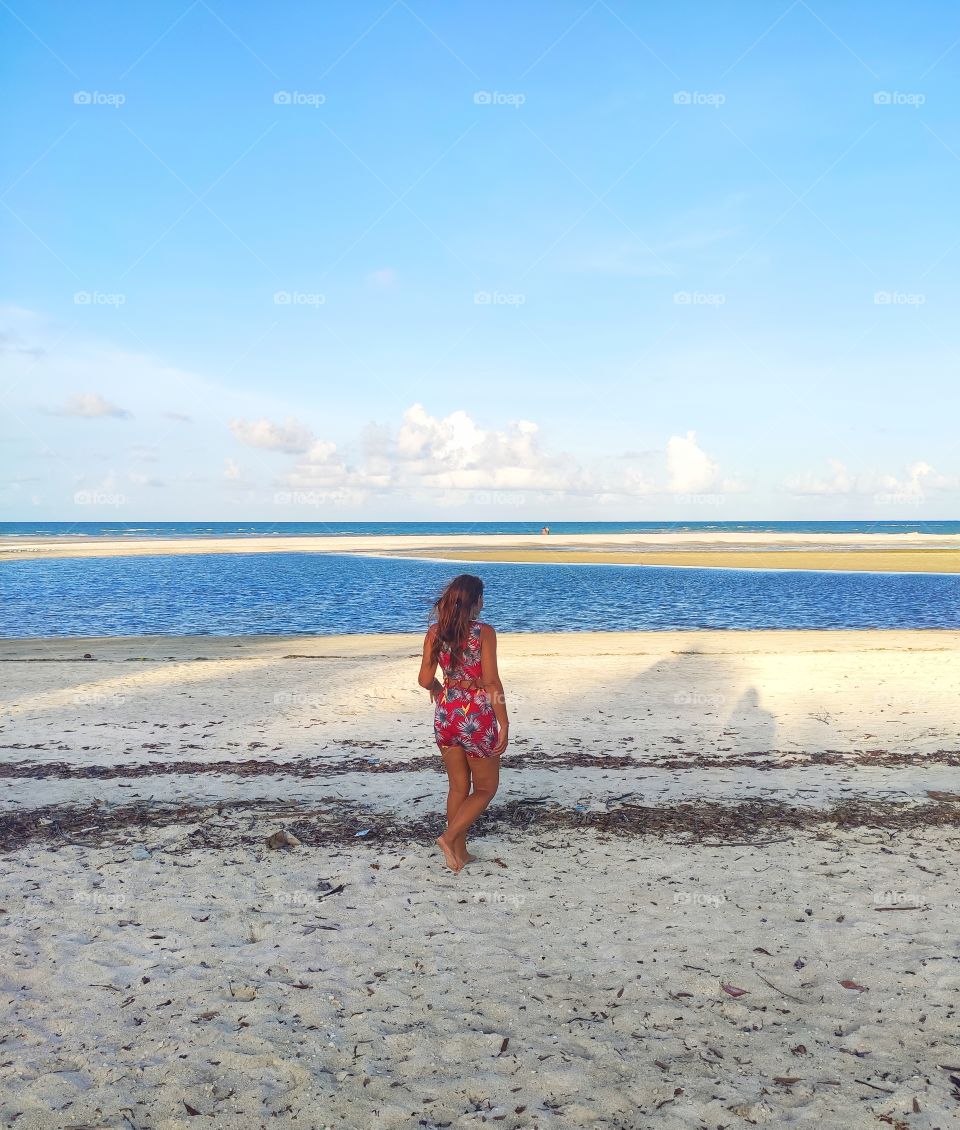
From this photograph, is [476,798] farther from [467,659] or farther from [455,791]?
[467,659]

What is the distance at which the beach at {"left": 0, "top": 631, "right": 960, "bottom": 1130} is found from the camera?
416cm

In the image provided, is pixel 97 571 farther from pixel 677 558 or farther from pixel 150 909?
pixel 150 909

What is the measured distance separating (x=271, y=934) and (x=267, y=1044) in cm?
125

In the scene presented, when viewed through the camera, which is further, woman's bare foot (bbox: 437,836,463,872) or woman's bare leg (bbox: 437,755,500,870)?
woman's bare foot (bbox: 437,836,463,872)

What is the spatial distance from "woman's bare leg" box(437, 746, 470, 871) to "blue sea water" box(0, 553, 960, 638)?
67.6 ft

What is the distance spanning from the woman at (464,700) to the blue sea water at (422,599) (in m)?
20.8

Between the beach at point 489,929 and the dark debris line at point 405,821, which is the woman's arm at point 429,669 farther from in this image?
the dark debris line at point 405,821

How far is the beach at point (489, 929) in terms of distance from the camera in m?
4.16

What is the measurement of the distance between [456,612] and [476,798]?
1.55m

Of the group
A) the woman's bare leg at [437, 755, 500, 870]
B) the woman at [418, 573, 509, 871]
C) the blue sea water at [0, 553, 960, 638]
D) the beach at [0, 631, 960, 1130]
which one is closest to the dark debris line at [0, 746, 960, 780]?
the beach at [0, 631, 960, 1130]

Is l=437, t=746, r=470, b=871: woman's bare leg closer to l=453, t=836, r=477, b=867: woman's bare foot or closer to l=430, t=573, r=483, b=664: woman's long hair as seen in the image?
l=453, t=836, r=477, b=867: woman's bare foot

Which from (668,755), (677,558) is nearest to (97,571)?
(677,558)

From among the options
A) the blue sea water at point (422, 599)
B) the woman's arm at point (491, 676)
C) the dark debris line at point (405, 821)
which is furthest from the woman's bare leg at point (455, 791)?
the blue sea water at point (422, 599)

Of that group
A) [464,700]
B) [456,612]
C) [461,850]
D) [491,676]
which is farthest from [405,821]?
[456,612]
